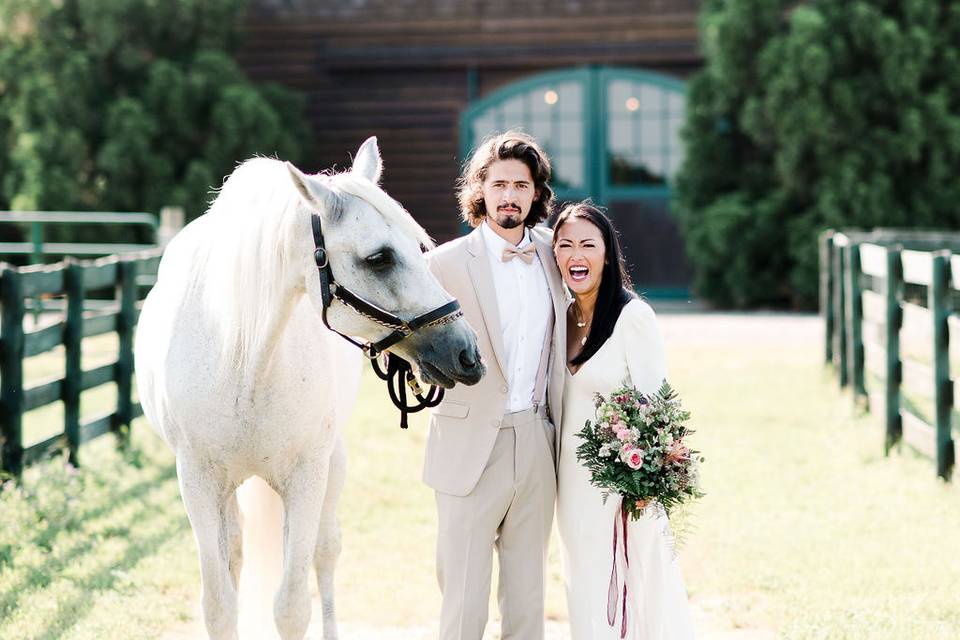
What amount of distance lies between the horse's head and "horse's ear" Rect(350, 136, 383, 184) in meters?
0.35

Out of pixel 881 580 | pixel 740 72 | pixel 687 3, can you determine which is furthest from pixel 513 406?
pixel 687 3

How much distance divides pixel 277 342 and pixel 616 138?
13.9 metres

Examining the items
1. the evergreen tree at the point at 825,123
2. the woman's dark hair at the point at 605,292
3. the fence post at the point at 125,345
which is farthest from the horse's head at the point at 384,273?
the evergreen tree at the point at 825,123

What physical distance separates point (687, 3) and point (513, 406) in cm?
1436

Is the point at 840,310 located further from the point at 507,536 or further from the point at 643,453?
the point at 643,453

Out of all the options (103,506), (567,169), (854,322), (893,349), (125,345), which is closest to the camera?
(103,506)

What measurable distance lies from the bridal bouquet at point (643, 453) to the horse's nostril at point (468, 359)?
439mm

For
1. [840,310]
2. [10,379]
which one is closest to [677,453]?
[10,379]

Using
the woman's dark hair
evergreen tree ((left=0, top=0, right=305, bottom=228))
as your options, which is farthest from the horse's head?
evergreen tree ((left=0, top=0, right=305, bottom=228))

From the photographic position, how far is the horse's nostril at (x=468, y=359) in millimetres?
3053

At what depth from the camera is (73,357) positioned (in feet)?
22.0

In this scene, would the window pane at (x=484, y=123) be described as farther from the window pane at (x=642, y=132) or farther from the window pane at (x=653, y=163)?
the window pane at (x=653, y=163)

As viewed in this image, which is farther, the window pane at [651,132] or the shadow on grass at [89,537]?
the window pane at [651,132]

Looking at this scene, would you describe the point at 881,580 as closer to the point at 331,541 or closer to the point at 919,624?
the point at 919,624
